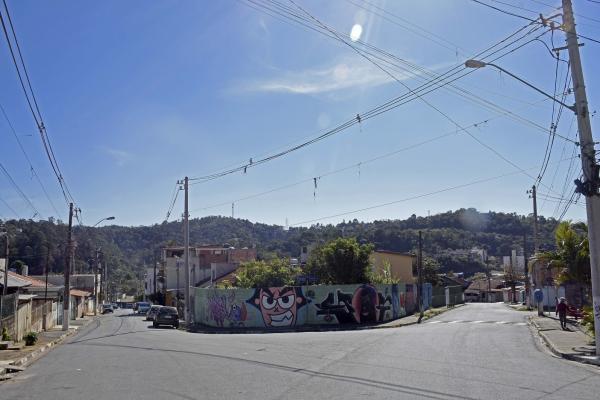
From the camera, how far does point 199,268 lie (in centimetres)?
7988

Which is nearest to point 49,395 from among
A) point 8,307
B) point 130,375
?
point 130,375

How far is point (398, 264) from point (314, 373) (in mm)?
53865

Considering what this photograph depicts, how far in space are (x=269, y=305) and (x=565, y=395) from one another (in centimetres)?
2903

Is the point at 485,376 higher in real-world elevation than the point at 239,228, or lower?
lower

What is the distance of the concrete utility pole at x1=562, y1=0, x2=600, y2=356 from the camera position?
1669cm

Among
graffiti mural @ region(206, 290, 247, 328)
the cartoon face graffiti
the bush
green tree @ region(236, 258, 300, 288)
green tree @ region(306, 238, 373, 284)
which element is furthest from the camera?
green tree @ region(236, 258, 300, 288)

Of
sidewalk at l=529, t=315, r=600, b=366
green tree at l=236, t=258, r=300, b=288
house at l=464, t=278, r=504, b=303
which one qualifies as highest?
green tree at l=236, t=258, r=300, b=288

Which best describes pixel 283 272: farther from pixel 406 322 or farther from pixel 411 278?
pixel 411 278

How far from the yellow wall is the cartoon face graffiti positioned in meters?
24.3

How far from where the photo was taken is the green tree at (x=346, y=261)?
1820 inches

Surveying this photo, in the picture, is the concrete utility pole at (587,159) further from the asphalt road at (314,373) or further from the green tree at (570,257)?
the green tree at (570,257)

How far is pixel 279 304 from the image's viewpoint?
38.4 metres

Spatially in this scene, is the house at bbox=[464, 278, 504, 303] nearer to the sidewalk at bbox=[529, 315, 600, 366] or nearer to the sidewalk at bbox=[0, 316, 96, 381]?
the sidewalk at bbox=[529, 315, 600, 366]

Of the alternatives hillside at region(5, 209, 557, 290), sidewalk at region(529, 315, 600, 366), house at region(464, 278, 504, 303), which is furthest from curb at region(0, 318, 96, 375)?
house at region(464, 278, 504, 303)
